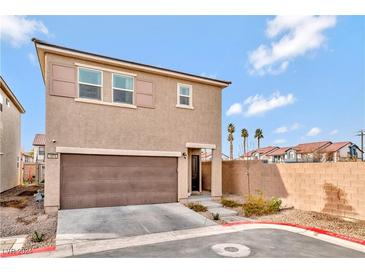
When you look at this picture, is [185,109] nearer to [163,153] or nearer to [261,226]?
[163,153]

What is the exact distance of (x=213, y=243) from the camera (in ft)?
21.3

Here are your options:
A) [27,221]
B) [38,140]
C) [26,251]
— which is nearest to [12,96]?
[27,221]

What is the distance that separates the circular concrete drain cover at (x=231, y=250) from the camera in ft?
18.5

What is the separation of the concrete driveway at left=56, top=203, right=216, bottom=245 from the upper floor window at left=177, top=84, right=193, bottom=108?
513cm

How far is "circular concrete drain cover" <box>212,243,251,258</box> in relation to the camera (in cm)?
563

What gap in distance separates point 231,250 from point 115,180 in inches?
246

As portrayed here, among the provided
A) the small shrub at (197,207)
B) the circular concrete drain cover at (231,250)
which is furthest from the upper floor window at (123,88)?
the circular concrete drain cover at (231,250)

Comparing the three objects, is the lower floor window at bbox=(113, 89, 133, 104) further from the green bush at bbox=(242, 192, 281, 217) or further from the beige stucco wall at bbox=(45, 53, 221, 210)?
the green bush at bbox=(242, 192, 281, 217)

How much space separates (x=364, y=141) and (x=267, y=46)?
23.6 metres

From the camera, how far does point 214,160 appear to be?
12.9 meters

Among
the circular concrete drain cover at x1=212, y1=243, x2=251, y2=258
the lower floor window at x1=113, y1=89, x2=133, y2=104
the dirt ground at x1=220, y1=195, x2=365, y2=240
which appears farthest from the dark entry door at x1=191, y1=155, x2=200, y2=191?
the circular concrete drain cover at x1=212, y1=243, x2=251, y2=258

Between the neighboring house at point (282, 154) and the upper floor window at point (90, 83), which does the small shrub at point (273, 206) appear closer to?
the upper floor window at point (90, 83)

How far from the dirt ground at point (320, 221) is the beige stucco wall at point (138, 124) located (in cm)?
372

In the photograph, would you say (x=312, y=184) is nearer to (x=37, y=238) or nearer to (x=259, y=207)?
(x=259, y=207)
